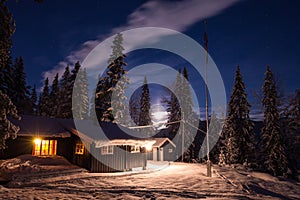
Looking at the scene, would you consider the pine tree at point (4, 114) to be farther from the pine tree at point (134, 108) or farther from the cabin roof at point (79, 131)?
the pine tree at point (134, 108)

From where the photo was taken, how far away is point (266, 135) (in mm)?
30938

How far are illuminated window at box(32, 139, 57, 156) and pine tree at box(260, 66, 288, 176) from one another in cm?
2753

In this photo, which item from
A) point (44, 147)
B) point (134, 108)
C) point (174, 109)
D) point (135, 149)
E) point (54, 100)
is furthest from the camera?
Result: point (134, 108)

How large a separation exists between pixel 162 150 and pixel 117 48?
1828 cm

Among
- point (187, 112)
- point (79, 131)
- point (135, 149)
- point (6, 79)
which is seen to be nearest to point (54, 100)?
point (6, 79)

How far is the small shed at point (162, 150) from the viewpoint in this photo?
34.9m

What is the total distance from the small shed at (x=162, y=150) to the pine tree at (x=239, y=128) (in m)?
9.53

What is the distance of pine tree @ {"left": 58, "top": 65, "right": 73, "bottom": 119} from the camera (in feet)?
120

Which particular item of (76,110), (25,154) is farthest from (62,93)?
(25,154)

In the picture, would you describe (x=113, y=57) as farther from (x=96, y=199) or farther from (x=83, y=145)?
(x=96, y=199)

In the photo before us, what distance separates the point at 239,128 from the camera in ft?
112

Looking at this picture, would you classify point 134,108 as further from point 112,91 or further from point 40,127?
point 40,127

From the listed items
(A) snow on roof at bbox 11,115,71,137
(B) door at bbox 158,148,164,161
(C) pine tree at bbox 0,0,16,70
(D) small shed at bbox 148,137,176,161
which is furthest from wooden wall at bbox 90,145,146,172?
(B) door at bbox 158,148,164,161

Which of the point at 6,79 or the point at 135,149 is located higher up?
the point at 6,79
